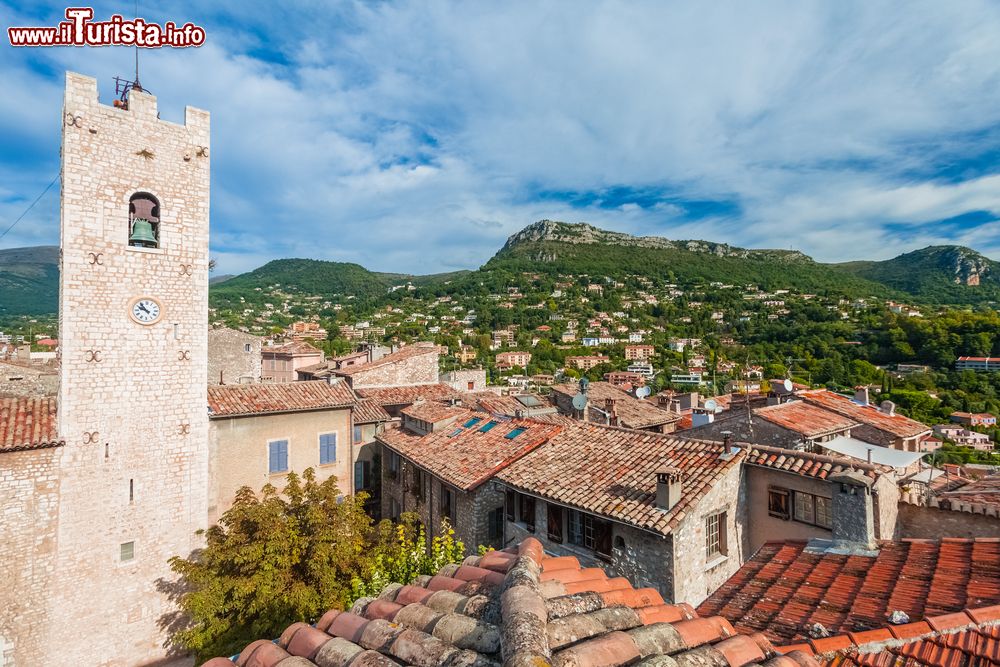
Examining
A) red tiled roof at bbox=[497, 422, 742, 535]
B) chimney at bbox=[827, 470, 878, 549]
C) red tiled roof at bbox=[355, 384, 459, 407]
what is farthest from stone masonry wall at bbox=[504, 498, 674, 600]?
red tiled roof at bbox=[355, 384, 459, 407]

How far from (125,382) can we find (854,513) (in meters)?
16.5

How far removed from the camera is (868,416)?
56.5ft

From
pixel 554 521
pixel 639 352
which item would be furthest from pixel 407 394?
pixel 639 352

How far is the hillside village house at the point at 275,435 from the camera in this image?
1630 cm

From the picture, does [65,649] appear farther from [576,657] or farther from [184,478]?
[576,657]

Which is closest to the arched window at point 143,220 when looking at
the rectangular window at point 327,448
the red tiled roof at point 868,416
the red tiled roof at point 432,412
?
the rectangular window at point 327,448

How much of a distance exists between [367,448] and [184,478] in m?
8.02

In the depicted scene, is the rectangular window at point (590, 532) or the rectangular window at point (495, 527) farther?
the rectangular window at point (495, 527)

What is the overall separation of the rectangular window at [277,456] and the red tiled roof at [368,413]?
3.29 meters

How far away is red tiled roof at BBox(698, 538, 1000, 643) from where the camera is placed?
4898 mm

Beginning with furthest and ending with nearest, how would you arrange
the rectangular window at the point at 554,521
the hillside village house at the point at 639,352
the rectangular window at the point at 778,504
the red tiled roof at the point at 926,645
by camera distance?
1. the hillside village house at the point at 639,352
2. the rectangular window at the point at 554,521
3. the rectangular window at the point at 778,504
4. the red tiled roof at the point at 926,645

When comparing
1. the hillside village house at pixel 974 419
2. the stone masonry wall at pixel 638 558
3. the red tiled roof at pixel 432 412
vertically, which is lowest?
the hillside village house at pixel 974 419

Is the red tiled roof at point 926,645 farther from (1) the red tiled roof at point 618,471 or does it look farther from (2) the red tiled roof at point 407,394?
(2) the red tiled roof at point 407,394

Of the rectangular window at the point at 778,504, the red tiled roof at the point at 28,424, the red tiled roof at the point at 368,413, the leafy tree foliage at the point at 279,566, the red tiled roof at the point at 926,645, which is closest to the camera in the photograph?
the red tiled roof at the point at 926,645
